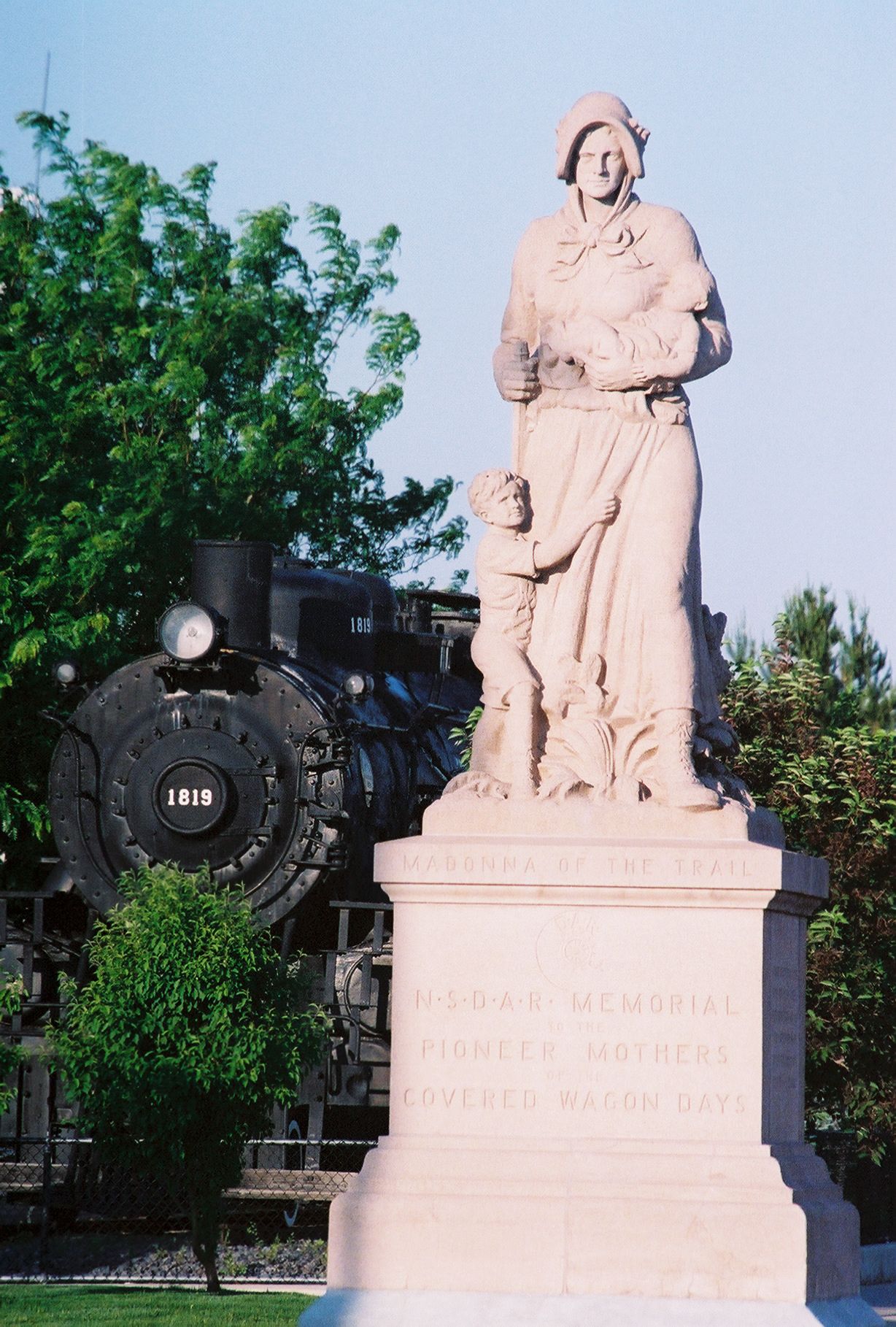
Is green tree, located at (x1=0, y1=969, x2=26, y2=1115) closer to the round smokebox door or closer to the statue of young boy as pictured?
the round smokebox door

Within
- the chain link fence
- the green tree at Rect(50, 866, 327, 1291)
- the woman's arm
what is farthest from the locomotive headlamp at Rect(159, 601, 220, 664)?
the woman's arm

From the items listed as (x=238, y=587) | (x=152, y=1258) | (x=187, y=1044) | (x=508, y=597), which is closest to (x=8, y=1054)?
(x=187, y=1044)

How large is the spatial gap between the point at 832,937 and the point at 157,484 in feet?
47.0

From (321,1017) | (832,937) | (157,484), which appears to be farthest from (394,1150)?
(157,484)

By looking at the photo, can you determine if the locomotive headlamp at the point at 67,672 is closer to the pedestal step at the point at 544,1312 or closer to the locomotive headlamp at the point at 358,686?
the locomotive headlamp at the point at 358,686

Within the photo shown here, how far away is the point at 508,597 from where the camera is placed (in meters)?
9.40

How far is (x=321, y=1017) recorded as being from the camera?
17.3m

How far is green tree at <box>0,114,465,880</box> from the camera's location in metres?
27.2

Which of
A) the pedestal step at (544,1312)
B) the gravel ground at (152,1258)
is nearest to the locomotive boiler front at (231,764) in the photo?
the gravel ground at (152,1258)

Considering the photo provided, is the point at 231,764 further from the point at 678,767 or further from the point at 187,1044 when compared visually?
the point at 678,767

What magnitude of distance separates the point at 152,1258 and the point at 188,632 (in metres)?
5.45

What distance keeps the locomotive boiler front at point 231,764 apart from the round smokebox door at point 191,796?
0.01 meters

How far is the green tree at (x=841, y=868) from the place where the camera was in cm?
1828

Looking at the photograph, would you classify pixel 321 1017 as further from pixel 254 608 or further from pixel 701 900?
pixel 701 900
